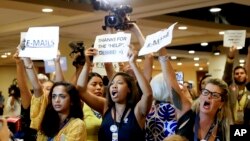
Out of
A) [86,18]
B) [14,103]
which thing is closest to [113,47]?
[86,18]

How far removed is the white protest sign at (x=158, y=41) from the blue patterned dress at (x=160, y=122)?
1.18ft

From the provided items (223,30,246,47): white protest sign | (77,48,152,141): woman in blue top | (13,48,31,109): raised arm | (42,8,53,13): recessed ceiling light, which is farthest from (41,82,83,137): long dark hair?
(42,8,53,13): recessed ceiling light

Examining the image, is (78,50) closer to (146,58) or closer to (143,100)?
(146,58)

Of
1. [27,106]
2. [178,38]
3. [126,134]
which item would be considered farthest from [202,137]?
[178,38]

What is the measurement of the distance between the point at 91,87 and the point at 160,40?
2.42 ft

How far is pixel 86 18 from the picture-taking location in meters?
7.73

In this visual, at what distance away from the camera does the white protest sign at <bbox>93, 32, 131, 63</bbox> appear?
3.08 metres

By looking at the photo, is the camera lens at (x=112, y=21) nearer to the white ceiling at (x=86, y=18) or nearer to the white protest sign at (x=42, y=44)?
the white protest sign at (x=42, y=44)

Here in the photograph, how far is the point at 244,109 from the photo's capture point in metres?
4.35

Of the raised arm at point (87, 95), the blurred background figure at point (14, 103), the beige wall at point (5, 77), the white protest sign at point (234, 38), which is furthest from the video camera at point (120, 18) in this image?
the beige wall at point (5, 77)

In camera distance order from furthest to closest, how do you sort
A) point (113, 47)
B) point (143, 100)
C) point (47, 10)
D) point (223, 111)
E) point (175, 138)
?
point (47, 10) → point (113, 47) → point (143, 100) → point (223, 111) → point (175, 138)

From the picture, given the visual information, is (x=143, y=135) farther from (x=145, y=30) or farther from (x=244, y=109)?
(x=145, y=30)

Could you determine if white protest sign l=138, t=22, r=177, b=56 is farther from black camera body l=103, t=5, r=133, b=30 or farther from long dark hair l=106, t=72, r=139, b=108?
black camera body l=103, t=5, r=133, b=30

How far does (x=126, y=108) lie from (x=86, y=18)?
4.99 m
